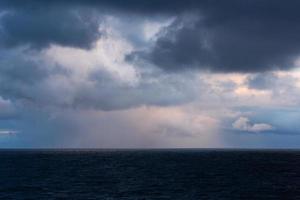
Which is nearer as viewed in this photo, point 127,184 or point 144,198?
point 144,198

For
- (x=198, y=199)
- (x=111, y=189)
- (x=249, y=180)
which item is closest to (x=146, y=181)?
(x=111, y=189)

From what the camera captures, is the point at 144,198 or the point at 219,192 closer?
the point at 144,198

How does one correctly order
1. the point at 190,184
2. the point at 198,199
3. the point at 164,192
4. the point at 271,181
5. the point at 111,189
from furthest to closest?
1. the point at 271,181
2. the point at 190,184
3. the point at 111,189
4. the point at 164,192
5. the point at 198,199

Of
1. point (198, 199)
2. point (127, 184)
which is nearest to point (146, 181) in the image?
point (127, 184)

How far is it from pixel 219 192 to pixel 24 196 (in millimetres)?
29559

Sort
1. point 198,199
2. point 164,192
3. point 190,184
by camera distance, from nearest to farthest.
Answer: point 198,199 → point 164,192 → point 190,184

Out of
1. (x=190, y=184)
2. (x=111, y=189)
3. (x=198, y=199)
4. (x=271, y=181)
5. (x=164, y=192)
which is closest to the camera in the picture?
(x=198, y=199)

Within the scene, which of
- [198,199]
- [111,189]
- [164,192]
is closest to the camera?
[198,199]

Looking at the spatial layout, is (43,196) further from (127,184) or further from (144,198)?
(127,184)

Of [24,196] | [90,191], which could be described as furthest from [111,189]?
[24,196]

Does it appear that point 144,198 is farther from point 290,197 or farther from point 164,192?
point 290,197

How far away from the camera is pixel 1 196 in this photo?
63.3 m

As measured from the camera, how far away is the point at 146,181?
86.6 metres

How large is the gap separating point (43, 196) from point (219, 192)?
88.1 ft
